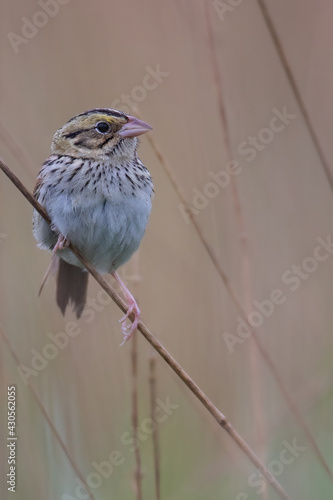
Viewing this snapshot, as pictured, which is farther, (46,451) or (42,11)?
(42,11)

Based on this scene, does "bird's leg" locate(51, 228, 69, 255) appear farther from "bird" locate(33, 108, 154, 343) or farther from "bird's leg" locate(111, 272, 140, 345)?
"bird's leg" locate(111, 272, 140, 345)

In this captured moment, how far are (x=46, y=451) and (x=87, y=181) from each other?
1075mm

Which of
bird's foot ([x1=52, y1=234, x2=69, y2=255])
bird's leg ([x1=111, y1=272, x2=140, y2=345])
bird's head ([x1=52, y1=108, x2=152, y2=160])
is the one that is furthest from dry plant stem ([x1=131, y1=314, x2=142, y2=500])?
bird's head ([x1=52, y1=108, x2=152, y2=160])

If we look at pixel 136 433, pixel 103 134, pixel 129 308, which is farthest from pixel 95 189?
pixel 136 433

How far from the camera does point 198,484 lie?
277 cm

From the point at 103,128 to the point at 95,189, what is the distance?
0.28 metres

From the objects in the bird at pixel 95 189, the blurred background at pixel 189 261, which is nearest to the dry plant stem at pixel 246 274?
the blurred background at pixel 189 261

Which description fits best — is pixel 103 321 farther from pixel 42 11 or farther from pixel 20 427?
pixel 42 11

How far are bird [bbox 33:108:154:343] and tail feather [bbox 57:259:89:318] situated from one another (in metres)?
0.04

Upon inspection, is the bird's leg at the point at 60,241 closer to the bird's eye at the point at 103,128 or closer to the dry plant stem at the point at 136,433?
the bird's eye at the point at 103,128

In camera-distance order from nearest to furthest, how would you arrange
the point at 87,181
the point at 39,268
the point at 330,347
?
1. the point at 87,181
2. the point at 330,347
3. the point at 39,268

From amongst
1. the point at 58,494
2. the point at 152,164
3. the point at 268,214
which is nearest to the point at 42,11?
the point at 152,164

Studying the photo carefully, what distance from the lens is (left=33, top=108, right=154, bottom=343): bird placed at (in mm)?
2930

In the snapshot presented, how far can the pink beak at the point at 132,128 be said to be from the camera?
116 inches
